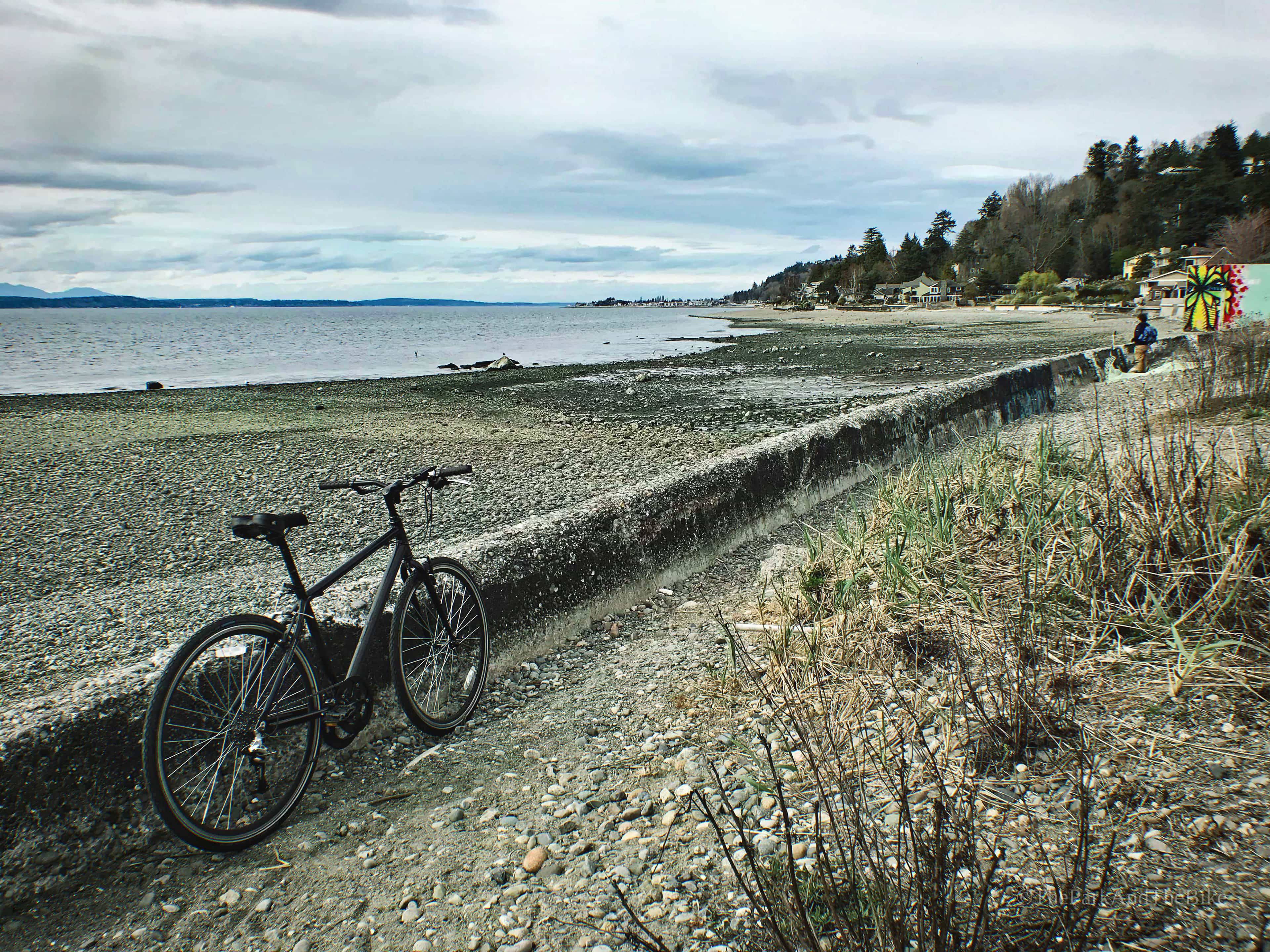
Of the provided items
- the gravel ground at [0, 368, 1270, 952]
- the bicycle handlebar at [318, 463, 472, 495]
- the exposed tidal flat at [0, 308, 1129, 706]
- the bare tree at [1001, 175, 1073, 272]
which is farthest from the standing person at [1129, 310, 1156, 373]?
the bare tree at [1001, 175, 1073, 272]

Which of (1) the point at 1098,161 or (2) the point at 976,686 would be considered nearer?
(2) the point at 976,686

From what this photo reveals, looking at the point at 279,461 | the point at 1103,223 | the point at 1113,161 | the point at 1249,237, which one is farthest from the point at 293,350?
the point at 1113,161

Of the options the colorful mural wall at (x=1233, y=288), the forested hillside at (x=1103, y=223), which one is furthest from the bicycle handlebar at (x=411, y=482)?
the forested hillside at (x=1103, y=223)

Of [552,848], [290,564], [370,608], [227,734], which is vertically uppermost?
[290,564]

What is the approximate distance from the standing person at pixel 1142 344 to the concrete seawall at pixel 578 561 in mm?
4733

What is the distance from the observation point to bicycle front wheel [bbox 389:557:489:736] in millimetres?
3111

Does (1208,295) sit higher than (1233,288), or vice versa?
(1233,288)

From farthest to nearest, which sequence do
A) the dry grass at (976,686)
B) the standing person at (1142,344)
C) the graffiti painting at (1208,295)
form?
1. the graffiti painting at (1208,295)
2. the standing person at (1142,344)
3. the dry grass at (976,686)

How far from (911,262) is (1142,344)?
114695 millimetres

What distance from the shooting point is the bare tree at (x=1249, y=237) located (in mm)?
53500

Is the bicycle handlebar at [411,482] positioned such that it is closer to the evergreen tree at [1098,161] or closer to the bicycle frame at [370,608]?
the bicycle frame at [370,608]

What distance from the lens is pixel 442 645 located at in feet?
10.9

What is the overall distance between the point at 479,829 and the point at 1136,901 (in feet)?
5.89

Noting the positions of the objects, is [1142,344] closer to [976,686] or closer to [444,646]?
[976,686]
